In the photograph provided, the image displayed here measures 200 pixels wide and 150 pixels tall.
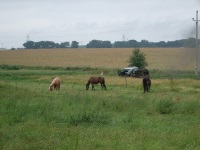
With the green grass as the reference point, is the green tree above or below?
above

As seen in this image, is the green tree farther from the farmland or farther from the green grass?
the green grass

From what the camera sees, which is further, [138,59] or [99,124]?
[138,59]

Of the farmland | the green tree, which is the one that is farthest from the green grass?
the green tree

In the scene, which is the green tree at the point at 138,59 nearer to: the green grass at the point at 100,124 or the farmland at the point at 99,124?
the farmland at the point at 99,124

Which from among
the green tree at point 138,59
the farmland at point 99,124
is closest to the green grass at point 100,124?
the farmland at point 99,124

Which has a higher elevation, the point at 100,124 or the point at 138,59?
the point at 138,59

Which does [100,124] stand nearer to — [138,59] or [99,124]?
[99,124]

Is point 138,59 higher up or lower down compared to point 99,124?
higher up

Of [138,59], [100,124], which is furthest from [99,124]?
[138,59]

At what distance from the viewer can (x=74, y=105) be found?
574 inches

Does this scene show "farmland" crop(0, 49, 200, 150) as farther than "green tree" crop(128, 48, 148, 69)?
No

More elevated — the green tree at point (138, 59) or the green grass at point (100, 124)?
the green tree at point (138, 59)

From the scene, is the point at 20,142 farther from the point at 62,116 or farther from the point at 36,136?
the point at 62,116

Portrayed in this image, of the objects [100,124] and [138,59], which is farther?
[138,59]
